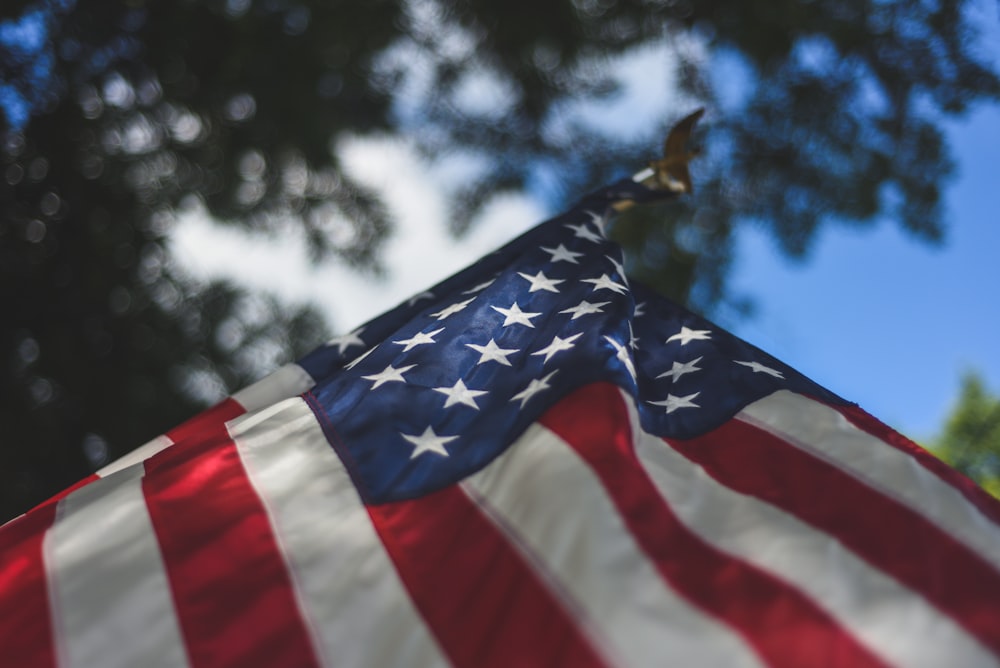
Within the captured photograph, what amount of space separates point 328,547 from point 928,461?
110 cm

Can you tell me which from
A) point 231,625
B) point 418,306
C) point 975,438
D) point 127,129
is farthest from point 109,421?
point 975,438

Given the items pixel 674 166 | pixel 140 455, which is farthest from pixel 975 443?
pixel 140 455

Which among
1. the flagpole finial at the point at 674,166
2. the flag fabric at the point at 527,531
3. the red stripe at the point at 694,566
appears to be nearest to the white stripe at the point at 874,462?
the flag fabric at the point at 527,531

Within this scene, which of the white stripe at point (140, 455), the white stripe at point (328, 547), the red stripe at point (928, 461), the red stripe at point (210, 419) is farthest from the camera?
the red stripe at point (210, 419)

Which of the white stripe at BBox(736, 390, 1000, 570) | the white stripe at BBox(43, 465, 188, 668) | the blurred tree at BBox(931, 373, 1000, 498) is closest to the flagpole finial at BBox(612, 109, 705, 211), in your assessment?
the white stripe at BBox(736, 390, 1000, 570)

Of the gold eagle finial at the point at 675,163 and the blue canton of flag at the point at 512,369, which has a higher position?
the gold eagle finial at the point at 675,163

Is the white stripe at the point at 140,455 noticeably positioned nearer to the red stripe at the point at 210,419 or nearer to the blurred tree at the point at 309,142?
the red stripe at the point at 210,419

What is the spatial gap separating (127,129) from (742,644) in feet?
10.1

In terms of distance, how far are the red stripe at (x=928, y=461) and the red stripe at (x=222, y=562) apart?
111 centimetres

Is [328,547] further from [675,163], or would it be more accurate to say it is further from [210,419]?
[675,163]

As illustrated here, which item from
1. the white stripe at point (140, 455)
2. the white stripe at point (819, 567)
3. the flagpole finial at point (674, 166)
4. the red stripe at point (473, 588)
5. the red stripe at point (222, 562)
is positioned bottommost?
the white stripe at point (819, 567)

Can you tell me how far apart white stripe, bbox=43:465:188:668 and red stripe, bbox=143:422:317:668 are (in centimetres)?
2

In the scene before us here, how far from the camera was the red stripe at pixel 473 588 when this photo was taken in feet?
3.74

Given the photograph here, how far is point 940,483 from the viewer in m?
1.39
